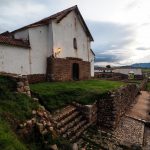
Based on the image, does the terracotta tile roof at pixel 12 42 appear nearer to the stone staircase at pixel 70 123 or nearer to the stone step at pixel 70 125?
the stone staircase at pixel 70 123

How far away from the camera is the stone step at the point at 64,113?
1165 centimetres

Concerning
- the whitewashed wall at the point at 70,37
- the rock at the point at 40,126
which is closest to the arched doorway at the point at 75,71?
the whitewashed wall at the point at 70,37

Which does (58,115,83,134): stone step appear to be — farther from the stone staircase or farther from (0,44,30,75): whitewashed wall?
(0,44,30,75): whitewashed wall

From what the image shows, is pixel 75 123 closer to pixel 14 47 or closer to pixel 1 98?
pixel 1 98

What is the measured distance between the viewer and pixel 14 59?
61.0 feet

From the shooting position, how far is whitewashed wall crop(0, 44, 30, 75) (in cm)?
1772

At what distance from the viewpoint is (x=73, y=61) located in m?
24.5

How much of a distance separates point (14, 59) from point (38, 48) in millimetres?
3094

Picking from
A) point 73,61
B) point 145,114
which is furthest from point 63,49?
point 145,114

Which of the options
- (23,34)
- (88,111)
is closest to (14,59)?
(23,34)

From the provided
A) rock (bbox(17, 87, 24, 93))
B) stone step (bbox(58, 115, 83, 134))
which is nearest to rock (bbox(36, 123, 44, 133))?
stone step (bbox(58, 115, 83, 134))

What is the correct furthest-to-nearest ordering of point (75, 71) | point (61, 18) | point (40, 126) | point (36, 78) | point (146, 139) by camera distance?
point (75, 71) → point (61, 18) → point (36, 78) → point (146, 139) → point (40, 126)

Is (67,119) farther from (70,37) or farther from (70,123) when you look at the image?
(70,37)

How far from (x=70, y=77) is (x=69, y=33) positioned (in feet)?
13.3
